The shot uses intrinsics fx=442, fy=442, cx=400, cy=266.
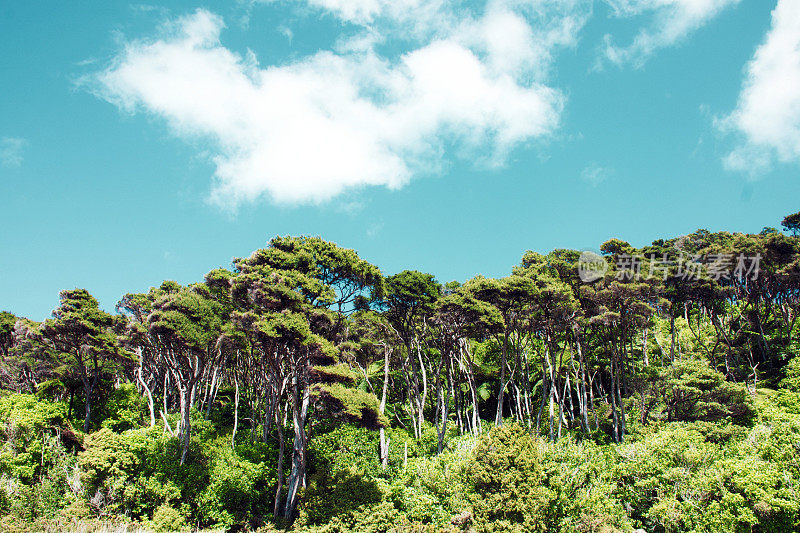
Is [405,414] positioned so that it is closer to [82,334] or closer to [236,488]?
[236,488]

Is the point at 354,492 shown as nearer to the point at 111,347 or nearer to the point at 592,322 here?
the point at 592,322

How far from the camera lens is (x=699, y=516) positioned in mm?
13625

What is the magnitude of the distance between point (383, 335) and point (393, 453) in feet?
23.9

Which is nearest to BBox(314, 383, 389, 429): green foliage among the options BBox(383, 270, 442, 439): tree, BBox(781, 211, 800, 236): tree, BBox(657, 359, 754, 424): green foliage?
BBox(383, 270, 442, 439): tree

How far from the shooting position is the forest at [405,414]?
14336 millimetres

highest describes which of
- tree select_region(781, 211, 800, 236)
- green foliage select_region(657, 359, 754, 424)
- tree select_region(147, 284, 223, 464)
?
tree select_region(781, 211, 800, 236)

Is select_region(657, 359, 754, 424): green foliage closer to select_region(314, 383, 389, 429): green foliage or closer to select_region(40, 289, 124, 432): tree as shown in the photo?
select_region(314, 383, 389, 429): green foliage

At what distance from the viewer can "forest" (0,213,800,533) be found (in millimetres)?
14336

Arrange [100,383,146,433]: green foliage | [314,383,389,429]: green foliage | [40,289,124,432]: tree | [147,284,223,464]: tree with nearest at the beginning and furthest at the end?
[314,383,389,429]: green foliage, [147,284,223,464]: tree, [40,289,124,432]: tree, [100,383,146,433]: green foliage

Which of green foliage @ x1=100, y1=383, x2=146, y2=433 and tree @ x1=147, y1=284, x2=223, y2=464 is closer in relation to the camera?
tree @ x1=147, y1=284, x2=223, y2=464

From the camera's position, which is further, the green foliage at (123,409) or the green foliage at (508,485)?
the green foliage at (123,409)

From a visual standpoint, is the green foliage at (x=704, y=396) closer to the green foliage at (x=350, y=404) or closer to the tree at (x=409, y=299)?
the tree at (x=409, y=299)

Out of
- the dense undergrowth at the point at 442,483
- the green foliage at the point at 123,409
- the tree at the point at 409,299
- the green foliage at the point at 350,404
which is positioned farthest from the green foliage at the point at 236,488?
the tree at the point at 409,299

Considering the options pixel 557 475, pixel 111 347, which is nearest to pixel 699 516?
pixel 557 475
